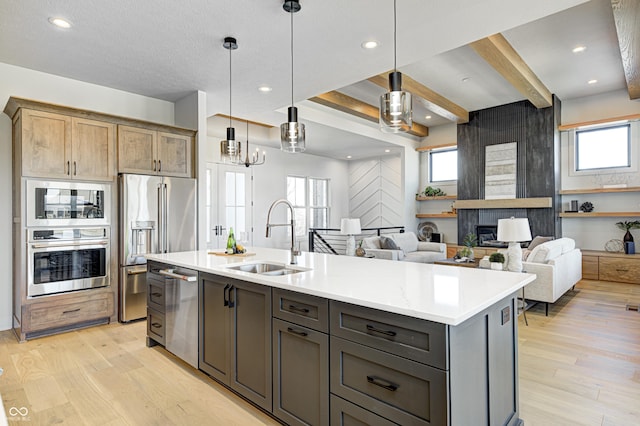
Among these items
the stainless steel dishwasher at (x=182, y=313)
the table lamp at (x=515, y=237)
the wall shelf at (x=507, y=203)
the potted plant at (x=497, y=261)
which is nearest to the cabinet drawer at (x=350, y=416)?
the stainless steel dishwasher at (x=182, y=313)

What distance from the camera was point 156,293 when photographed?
315 centimetres

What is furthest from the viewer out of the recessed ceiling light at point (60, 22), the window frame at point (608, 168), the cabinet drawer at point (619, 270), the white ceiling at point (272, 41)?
the window frame at point (608, 168)

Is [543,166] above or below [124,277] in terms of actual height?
above

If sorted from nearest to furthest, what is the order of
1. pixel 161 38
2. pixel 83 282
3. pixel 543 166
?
pixel 161 38
pixel 83 282
pixel 543 166

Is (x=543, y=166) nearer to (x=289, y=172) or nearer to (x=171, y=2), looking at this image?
(x=289, y=172)

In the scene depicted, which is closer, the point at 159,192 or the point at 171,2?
the point at 171,2

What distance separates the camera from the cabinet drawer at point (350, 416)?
1.53 m

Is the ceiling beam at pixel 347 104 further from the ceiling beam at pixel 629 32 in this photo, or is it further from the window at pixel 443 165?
the window at pixel 443 165

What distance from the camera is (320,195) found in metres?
10.1

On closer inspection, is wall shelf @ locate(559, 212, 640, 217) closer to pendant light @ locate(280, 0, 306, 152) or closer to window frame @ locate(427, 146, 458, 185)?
window frame @ locate(427, 146, 458, 185)

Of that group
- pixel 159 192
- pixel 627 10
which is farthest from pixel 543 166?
pixel 159 192

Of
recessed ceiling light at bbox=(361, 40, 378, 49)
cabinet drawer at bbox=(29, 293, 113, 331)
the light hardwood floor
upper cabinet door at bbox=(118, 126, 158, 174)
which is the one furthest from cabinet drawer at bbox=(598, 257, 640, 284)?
cabinet drawer at bbox=(29, 293, 113, 331)

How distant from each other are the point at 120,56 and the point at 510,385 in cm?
415

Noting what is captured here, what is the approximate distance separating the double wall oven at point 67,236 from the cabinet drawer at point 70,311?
0.13 metres
